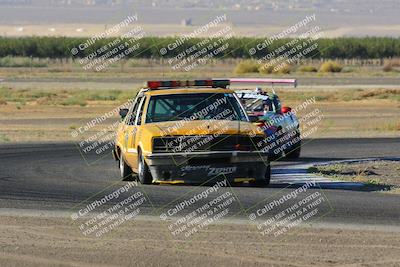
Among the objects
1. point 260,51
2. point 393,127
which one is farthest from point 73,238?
point 260,51

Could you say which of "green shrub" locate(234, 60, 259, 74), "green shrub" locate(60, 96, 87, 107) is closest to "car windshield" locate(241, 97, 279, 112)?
"green shrub" locate(60, 96, 87, 107)

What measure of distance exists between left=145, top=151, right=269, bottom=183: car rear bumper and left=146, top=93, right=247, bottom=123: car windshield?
1094 mm

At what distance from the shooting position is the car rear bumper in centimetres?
1669

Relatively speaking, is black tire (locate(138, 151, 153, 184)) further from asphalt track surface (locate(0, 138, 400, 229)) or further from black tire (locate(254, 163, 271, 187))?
black tire (locate(254, 163, 271, 187))

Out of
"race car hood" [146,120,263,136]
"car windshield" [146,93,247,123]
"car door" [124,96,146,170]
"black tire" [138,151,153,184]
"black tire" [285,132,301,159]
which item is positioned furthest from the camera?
"black tire" [285,132,301,159]

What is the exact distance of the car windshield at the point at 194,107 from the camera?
17.8m

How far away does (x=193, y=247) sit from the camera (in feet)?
37.8

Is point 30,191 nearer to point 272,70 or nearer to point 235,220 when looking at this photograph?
point 235,220

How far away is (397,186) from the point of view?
59.7 ft

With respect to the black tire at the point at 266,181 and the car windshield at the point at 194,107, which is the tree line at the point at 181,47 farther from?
the black tire at the point at 266,181

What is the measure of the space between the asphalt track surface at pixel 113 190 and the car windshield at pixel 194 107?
116 centimetres

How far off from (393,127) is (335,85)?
3278 centimetres

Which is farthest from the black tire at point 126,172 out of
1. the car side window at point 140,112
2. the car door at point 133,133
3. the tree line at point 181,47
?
the tree line at point 181,47

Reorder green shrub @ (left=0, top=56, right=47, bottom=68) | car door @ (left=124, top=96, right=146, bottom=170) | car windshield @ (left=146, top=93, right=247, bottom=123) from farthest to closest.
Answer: green shrub @ (left=0, top=56, right=47, bottom=68) → car door @ (left=124, top=96, right=146, bottom=170) → car windshield @ (left=146, top=93, right=247, bottom=123)
